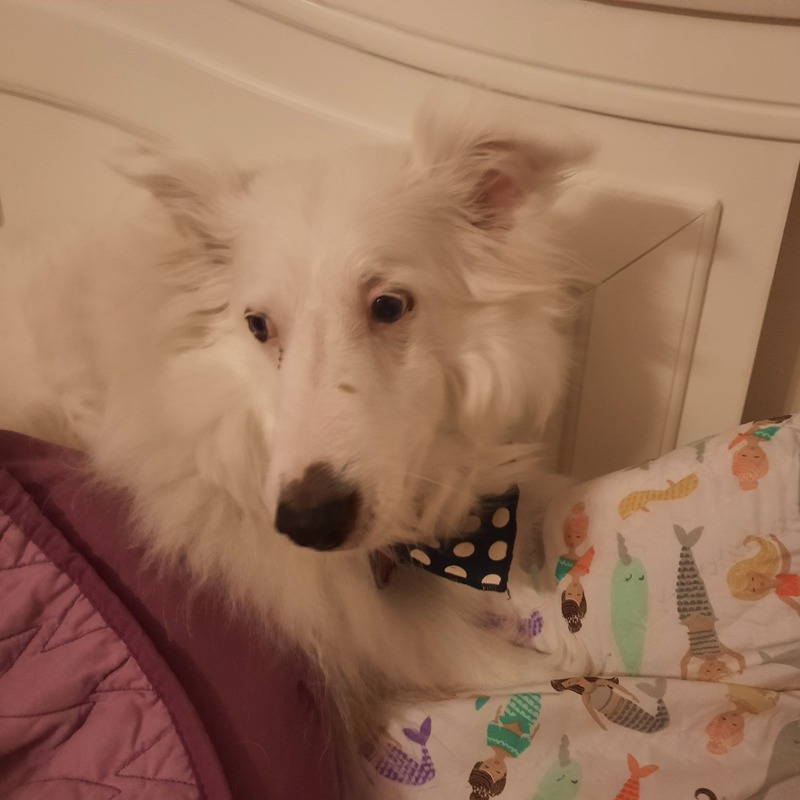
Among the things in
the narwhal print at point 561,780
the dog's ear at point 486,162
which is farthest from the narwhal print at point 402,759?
the dog's ear at point 486,162

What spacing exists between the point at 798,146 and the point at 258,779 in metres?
1.22

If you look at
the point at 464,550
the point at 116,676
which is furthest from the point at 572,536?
the point at 116,676

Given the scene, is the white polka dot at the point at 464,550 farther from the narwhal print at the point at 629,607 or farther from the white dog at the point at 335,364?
the narwhal print at the point at 629,607

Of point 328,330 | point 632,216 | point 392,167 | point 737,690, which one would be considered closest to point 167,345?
point 328,330

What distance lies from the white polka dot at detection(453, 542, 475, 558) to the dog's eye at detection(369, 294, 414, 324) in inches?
14.4

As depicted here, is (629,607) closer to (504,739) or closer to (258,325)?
(504,739)

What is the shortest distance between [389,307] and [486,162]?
0.26 meters

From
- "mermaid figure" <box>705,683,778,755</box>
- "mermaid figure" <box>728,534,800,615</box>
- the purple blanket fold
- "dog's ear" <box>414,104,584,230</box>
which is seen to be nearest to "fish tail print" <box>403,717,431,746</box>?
the purple blanket fold

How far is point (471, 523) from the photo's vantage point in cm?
113

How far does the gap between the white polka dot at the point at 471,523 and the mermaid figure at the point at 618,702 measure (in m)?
0.27

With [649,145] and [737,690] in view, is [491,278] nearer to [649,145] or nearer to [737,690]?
[649,145]

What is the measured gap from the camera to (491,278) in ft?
3.46

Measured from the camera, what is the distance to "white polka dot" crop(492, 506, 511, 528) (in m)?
1.13

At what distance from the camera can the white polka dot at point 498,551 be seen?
1.10 metres
